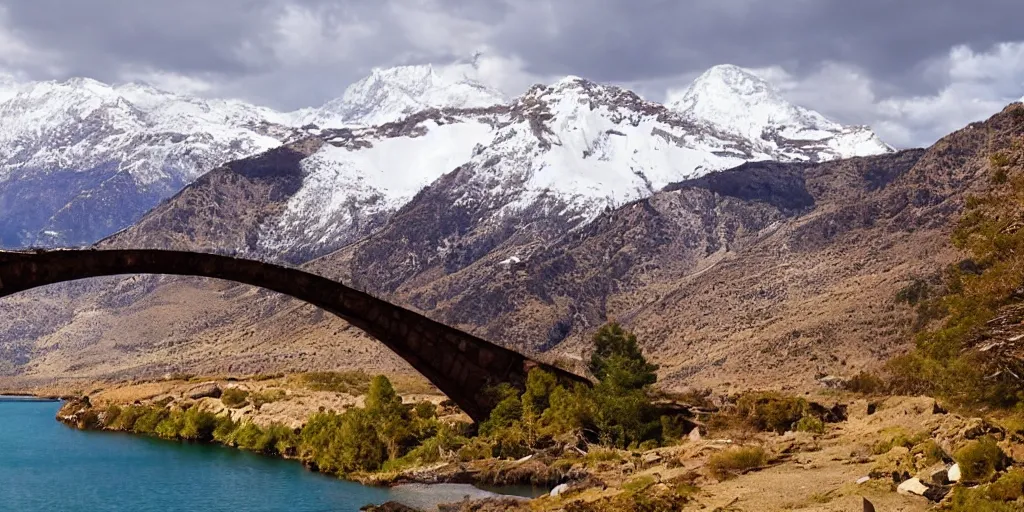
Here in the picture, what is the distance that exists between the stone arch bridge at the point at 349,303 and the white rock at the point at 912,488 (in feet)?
72.2

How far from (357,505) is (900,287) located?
66456 mm

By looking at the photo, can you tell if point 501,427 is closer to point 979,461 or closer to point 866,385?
point 979,461

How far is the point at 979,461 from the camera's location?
22.8m

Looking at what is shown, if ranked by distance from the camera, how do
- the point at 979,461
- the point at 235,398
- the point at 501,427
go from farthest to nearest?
the point at 235,398
the point at 501,427
the point at 979,461

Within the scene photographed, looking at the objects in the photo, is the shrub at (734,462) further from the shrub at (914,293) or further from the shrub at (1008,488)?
the shrub at (914,293)

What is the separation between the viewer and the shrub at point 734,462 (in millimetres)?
30781

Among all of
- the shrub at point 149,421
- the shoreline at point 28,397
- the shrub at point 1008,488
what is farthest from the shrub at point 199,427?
the shoreline at point 28,397

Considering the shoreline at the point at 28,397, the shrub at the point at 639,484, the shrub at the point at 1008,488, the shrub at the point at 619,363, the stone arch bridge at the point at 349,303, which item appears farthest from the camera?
the shoreline at the point at 28,397

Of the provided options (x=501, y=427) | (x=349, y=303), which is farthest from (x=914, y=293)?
(x=349, y=303)

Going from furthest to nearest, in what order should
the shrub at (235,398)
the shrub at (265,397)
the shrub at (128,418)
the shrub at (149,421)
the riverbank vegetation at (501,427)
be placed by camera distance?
1. the shrub at (128,418)
2. the shrub at (149,421)
3. the shrub at (235,398)
4. the shrub at (265,397)
5. the riverbank vegetation at (501,427)

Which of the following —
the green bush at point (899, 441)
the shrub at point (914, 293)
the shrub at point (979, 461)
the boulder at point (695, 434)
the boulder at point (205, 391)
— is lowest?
the boulder at point (695, 434)

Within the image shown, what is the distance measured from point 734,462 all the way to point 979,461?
911 centimetres

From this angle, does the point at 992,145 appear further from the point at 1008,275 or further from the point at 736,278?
the point at 1008,275

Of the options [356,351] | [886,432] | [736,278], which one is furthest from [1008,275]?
[356,351]
